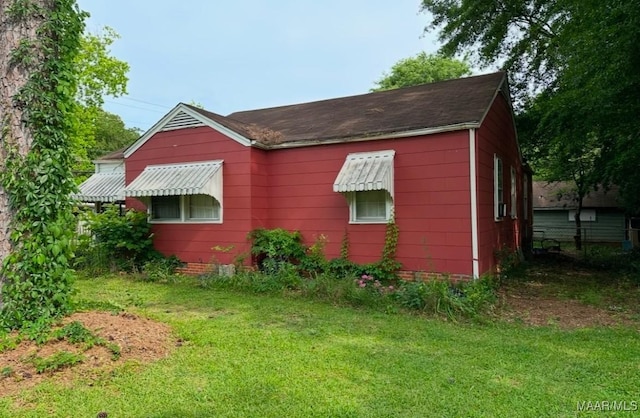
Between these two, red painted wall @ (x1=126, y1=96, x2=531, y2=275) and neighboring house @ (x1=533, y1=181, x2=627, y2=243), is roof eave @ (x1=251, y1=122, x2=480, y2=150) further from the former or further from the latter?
neighboring house @ (x1=533, y1=181, x2=627, y2=243)

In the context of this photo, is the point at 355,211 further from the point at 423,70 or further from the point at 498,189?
the point at 423,70

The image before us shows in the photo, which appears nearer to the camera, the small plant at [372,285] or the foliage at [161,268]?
the small plant at [372,285]

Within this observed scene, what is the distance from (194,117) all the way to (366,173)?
489 cm

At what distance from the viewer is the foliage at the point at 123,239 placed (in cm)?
976

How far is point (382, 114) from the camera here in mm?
9750

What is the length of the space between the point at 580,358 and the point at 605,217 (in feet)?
81.9

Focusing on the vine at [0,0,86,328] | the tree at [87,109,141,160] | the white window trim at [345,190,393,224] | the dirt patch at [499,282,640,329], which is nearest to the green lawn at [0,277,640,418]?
the dirt patch at [499,282,640,329]

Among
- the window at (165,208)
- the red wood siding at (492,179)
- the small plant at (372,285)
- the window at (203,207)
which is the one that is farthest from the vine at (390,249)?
the window at (165,208)

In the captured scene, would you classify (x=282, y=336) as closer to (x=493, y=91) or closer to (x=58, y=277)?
(x=58, y=277)

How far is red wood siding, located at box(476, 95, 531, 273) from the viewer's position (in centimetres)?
796

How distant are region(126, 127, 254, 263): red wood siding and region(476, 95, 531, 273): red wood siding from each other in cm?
517

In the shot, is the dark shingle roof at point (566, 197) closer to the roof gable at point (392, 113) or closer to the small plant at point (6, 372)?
the roof gable at point (392, 113)

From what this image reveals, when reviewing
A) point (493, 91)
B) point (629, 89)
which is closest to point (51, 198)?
point (493, 91)

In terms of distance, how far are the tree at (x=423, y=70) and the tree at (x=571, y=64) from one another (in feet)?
55.3
